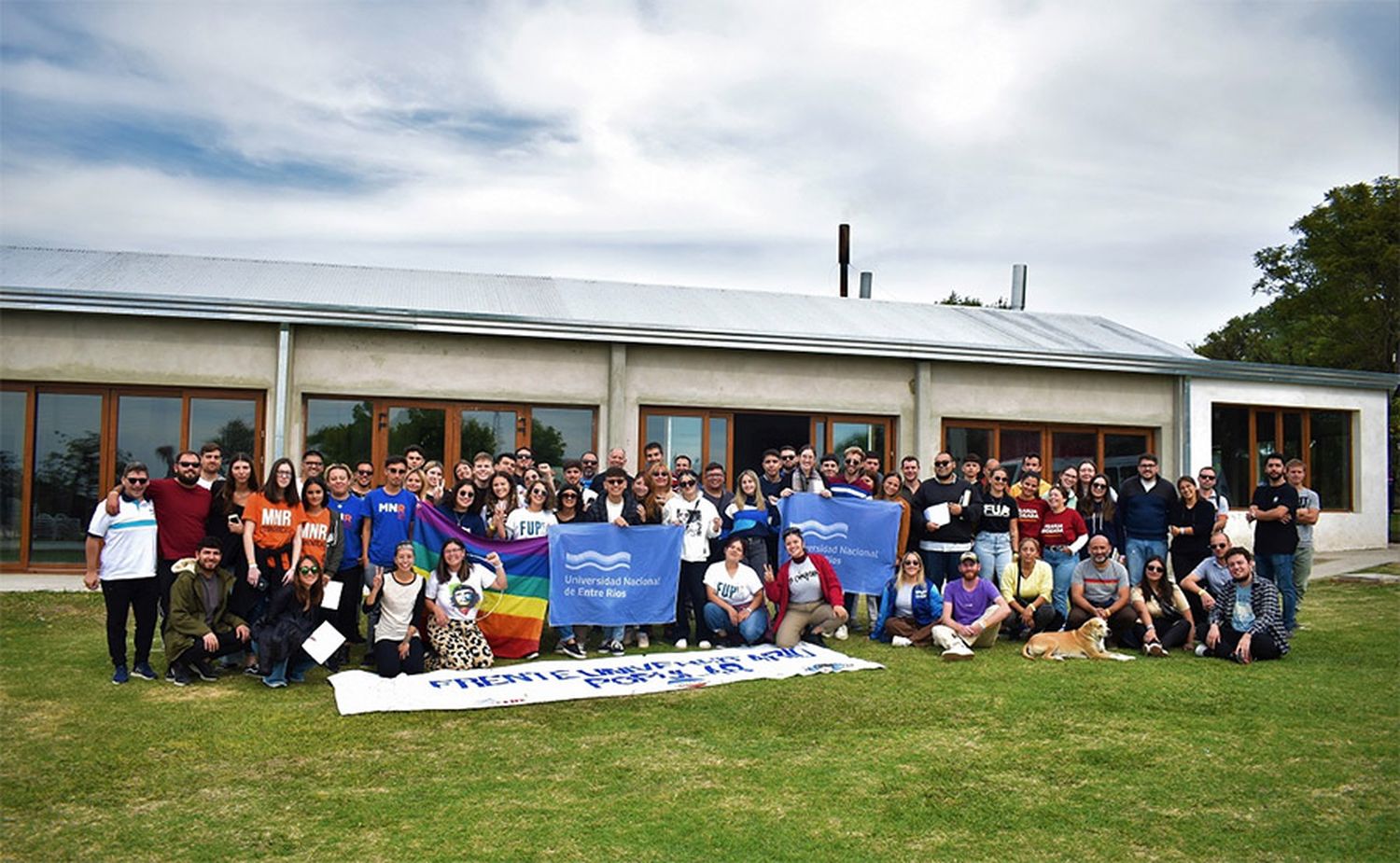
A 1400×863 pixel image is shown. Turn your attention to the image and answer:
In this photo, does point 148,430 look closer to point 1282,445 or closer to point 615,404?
point 615,404

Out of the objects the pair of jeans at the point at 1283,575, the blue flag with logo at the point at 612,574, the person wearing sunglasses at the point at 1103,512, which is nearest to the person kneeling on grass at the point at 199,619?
the blue flag with logo at the point at 612,574

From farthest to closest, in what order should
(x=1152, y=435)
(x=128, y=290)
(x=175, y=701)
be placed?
(x=1152, y=435) → (x=128, y=290) → (x=175, y=701)

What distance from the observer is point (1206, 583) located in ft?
30.5

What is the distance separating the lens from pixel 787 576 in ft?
30.0

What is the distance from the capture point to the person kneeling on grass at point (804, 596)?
9.05 m

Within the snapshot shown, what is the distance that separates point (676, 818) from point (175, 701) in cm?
398

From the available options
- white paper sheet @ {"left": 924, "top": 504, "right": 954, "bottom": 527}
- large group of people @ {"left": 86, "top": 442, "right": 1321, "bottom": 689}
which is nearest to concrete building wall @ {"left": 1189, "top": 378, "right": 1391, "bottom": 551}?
large group of people @ {"left": 86, "top": 442, "right": 1321, "bottom": 689}

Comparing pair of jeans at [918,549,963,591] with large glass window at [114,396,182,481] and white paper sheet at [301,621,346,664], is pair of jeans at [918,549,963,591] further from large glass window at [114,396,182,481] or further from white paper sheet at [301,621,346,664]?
→ large glass window at [114,396,182,481]

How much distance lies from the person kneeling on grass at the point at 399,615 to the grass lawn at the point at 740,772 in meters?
0.56

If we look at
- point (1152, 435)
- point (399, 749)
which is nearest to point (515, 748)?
point (399, 749)

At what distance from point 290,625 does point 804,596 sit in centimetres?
412

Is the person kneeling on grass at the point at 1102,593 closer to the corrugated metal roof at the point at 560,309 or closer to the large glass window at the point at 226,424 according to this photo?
the corrugated metal roof at the point at 560,309

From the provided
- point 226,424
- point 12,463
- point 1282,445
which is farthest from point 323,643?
point 1282,445

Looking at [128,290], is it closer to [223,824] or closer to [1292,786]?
[223,824]
